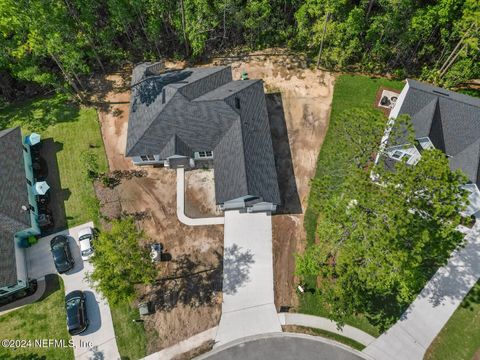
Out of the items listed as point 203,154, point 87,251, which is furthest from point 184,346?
point 203,154

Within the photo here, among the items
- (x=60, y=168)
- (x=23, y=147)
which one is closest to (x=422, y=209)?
(x=60, y=168)

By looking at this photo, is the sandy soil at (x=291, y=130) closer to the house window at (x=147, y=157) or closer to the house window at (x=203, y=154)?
the house window at (x=203, y=154)

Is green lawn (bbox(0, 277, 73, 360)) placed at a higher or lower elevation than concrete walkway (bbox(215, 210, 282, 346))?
lower

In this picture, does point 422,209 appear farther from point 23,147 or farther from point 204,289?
point 23,147

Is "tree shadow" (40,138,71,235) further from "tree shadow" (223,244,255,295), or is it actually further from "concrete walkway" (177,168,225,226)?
"tree shadow" (223,244,255,295)

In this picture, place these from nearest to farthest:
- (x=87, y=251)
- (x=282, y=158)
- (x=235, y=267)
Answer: (x=235, y=267) < (x=87, y=251) < (x=282, y=158)

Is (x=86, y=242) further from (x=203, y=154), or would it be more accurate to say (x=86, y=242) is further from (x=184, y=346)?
(x=203, y=154)

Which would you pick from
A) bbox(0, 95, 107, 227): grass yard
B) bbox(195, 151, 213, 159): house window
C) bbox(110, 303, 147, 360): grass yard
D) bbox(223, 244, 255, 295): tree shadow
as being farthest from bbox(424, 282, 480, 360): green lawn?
bbox(0, 95, 107, 227): grass yard
